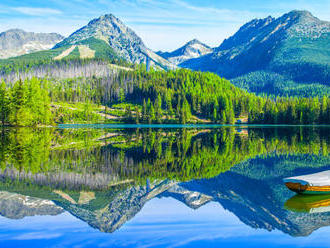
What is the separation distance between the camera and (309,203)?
64.6 ft

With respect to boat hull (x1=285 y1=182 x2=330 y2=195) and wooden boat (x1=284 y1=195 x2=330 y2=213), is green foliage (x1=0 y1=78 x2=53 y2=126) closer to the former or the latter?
boat hull (x1=285 y1=182 x2=330 y2=195)

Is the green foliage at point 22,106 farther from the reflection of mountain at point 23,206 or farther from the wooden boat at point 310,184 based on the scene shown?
the wooden boat at point 310,184

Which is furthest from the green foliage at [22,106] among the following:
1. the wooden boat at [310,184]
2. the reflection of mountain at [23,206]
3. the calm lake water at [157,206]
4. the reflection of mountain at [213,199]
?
the wooden boat at [310,184]

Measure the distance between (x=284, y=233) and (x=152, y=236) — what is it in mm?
6194

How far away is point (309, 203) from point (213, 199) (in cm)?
581

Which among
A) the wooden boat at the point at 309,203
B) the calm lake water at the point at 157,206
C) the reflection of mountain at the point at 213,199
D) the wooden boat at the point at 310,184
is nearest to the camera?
the calm lake water at the point at 157,206

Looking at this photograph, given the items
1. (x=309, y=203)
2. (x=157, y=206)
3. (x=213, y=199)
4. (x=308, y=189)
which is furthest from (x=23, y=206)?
(x=308, y=189)

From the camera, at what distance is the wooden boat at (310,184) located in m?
20.7

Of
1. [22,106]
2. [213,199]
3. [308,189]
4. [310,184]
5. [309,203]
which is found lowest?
[213,199]

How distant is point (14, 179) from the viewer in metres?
26.2

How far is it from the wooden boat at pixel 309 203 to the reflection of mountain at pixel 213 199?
470 mm

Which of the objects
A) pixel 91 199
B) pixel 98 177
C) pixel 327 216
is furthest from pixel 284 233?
pixel 98 177

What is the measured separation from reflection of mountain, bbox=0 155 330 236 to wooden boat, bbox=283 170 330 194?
3.06 feet

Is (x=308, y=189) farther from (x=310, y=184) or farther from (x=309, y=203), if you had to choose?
(x=309, y=203)
